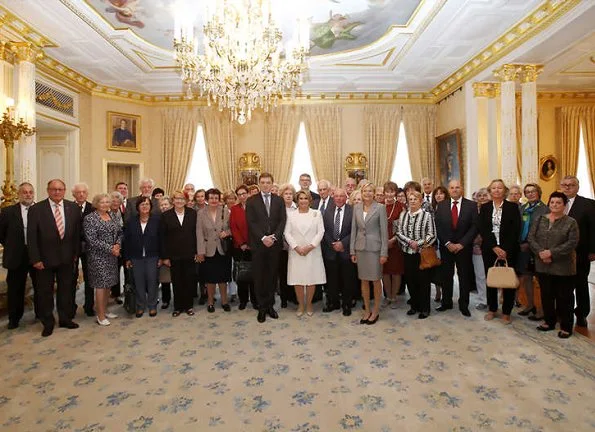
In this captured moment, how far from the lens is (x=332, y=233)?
534cm

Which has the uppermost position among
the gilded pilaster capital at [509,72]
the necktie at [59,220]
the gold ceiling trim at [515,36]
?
the gold ceiling trim at [515,36]

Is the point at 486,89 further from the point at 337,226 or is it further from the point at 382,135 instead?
the point at 337,226

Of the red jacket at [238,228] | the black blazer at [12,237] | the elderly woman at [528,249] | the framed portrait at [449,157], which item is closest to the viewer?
the black blazer at [12,237]

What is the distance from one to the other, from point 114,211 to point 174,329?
1971 millimetres

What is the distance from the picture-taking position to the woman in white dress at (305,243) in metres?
5.19

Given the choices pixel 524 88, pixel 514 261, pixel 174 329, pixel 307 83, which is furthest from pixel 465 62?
pixel 174 329

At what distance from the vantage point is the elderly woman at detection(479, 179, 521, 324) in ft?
16.0

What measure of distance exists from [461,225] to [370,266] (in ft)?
4.23

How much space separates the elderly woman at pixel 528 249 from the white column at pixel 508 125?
3.37 m

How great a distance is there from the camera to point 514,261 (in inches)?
195

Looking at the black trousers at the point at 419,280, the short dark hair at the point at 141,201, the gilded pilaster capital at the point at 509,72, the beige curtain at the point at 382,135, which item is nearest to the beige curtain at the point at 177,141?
the beige curtain at the point at 382,135

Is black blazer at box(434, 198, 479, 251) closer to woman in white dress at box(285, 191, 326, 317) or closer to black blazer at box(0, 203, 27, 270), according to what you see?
woman in white dress at box(285, 191, 326, 317)

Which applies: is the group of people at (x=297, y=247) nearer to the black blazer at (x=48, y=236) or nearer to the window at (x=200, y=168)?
the black blazer at (x=48, y=236)

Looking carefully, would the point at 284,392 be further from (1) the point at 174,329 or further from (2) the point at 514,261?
(2) the point at 514,261
